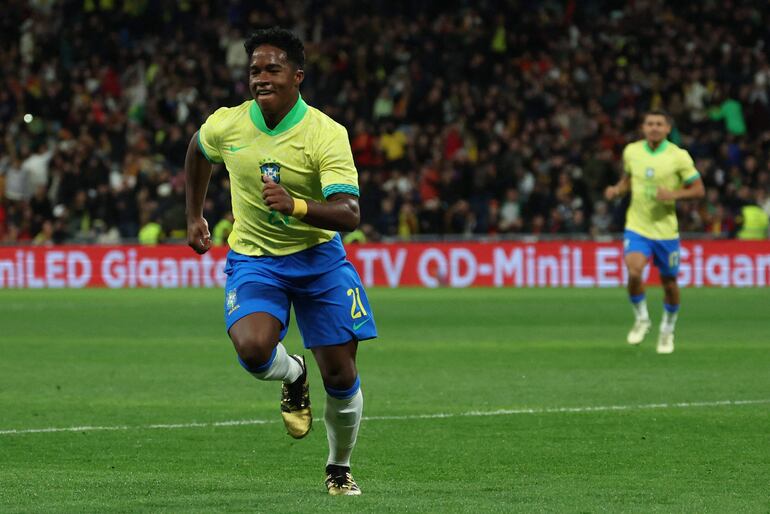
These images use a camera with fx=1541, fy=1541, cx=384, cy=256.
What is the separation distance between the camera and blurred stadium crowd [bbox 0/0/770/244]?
2802 cm

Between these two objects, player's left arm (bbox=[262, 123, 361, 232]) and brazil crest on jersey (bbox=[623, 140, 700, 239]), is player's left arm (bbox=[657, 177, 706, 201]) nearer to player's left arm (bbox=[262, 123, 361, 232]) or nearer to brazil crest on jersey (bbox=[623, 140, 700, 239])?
brazil crest on jersey (bbox=[623, 140, 700, 239])

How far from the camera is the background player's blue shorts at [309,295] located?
277 inches

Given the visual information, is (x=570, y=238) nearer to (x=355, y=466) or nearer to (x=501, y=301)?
(x=501, y=301)

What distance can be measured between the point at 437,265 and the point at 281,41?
2111cm

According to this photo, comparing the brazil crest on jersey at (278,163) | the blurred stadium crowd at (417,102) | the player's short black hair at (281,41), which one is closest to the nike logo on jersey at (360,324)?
the brazil crest on jersey at (278,163)

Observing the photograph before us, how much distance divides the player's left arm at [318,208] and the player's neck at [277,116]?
52 centimetres

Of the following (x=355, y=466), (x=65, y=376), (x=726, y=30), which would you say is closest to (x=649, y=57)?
(x=726, y=30)

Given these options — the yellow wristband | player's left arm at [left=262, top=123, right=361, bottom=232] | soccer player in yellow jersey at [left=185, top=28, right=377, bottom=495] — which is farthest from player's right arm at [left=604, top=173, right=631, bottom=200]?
the yellow wristband

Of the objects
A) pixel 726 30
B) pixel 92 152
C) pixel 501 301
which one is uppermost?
pixel 726 30

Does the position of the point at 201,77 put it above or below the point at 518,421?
above

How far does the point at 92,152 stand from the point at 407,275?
7.40 meters

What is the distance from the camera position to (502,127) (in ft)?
97.0

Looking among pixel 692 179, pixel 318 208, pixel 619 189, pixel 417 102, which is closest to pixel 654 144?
pixel 692 179

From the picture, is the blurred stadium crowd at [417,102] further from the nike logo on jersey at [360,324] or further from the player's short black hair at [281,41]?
the player's short black hair at [281,41]
